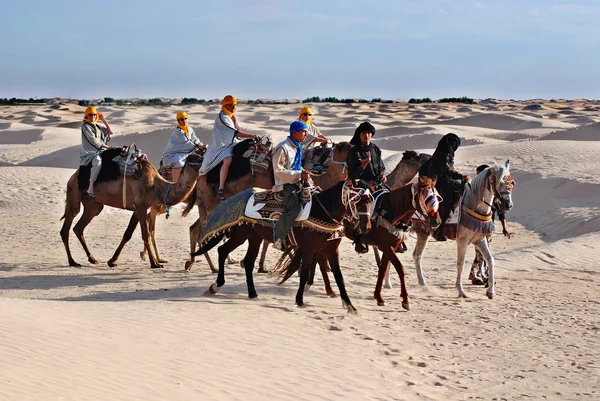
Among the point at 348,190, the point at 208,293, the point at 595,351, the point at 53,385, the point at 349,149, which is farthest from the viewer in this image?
the point at 349,149

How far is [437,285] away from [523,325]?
9.13 ft

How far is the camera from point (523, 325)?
37.2 ft

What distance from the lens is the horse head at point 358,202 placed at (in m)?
11.0

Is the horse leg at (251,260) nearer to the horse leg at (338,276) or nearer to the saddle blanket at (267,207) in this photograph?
the saddle blanket at (267,207)

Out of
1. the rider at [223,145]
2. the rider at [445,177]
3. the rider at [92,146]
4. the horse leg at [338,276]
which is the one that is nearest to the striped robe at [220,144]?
the rider at [223,145]

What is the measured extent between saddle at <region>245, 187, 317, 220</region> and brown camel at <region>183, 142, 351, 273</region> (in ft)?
8.55

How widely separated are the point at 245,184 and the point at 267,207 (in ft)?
10.6

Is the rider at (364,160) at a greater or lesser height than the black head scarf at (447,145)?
lesser

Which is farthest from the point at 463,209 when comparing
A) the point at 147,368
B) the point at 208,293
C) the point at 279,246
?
the point at 147,368

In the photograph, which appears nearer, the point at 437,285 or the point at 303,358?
the point at 303,358

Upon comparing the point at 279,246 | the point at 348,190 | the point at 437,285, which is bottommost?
the point at 437,285

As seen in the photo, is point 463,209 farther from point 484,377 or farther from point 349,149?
point 484,377

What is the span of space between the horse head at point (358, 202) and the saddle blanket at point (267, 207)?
48 cm

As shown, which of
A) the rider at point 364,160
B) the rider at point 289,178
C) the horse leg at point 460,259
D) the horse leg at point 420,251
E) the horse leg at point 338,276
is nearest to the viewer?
the rider at point 289,178
